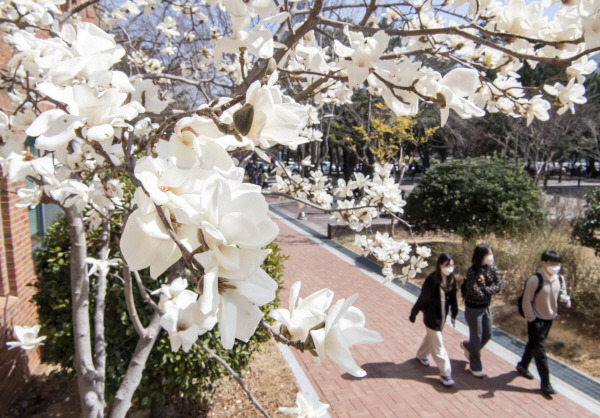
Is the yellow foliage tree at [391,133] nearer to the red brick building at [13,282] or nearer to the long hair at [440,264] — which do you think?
the long hair at [440,264]

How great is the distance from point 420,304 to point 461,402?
1.05 meters

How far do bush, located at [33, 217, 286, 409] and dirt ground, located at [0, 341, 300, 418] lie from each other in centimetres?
53

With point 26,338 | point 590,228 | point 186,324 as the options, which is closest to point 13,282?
point 26,338

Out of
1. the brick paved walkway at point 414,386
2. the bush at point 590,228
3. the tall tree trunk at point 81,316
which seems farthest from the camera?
the bush at point 590,228

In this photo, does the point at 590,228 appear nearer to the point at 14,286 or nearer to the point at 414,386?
the point at 414,386

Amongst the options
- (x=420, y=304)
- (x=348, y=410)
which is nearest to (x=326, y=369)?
(x=348, y=410)

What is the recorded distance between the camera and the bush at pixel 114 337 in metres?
3.19

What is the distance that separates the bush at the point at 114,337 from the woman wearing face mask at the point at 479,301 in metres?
2.83

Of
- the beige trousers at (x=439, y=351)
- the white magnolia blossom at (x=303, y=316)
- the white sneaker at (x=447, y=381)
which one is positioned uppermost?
the white magnolia blossom at (x=303, y=316)

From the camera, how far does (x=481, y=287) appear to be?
15.4ft

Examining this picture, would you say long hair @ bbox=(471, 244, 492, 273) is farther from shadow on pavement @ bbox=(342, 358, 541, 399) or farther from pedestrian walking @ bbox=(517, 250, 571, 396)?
shadow on pavement @ bbox=(342, 358, 541, 399)

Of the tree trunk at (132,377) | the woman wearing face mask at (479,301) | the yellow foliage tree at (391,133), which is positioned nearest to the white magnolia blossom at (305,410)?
the tree trunk at (132,377)

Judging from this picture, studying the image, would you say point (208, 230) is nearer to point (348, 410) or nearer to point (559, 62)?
point (559, 62)

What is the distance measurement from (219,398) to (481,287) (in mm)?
2990
